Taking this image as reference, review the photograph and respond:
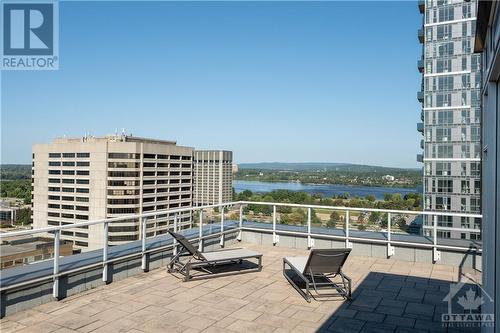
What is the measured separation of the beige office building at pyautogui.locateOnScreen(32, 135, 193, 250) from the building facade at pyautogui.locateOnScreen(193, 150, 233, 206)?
22.7 meters

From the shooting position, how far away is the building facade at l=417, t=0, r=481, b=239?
196ft

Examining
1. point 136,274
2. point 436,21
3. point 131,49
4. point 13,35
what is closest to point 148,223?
point 136,274

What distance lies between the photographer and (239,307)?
562 centimetres

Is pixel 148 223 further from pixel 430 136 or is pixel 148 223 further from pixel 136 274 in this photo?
pixel 430 136

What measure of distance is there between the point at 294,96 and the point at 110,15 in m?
37.0

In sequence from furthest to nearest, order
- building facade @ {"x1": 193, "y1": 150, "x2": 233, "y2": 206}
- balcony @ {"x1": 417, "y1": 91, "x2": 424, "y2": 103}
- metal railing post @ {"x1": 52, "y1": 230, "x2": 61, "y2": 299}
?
building facade @ {"x1": 193, "y1": 150, "x2": 233, "y2": 206} < balcony @ {"x1": 417, "y1": 91, "x2": 424, "y2": 103} < metal railing post @ {"x1": 52, "y1": 230, "x2": 61, "y2": 299}

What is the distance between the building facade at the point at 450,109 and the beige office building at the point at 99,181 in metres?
48.2

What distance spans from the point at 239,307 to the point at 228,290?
84cm

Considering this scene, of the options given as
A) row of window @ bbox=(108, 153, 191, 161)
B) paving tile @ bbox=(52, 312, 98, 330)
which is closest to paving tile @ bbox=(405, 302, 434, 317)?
paving tile @ bbox=(52, 312, 98, 330)

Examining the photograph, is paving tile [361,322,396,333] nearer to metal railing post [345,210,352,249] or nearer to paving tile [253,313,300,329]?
paving tile [253,313,300,329]

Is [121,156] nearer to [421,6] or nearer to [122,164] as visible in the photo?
[122,164]

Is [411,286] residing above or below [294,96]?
below

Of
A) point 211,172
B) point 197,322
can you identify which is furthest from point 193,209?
point 211,172

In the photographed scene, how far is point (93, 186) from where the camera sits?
284ft
